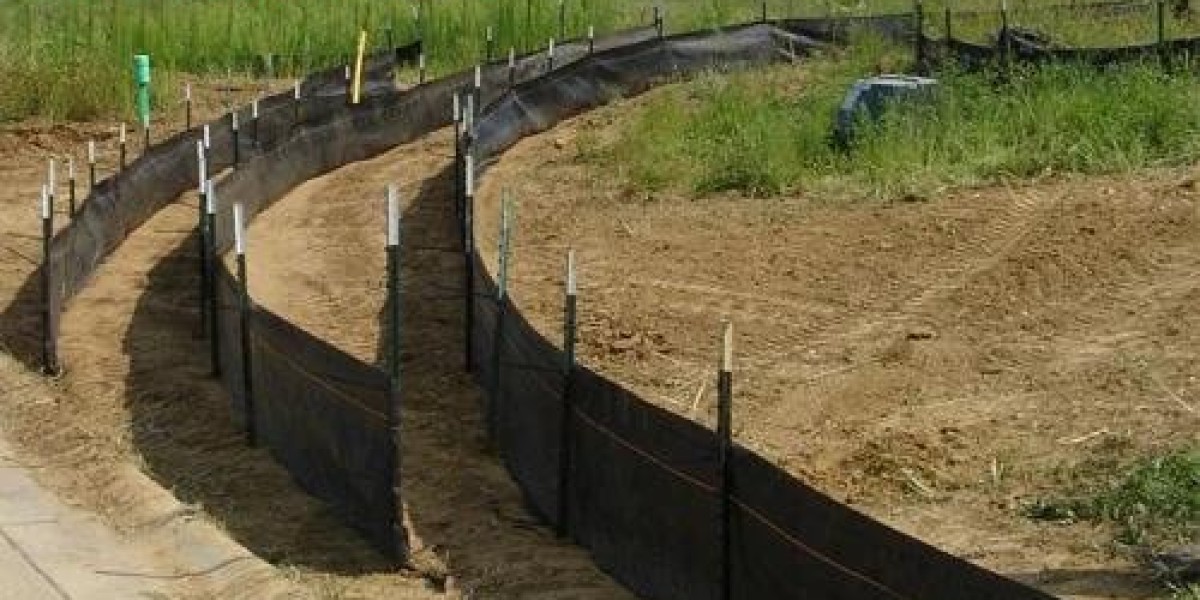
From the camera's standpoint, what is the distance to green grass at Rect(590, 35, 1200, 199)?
47.6 ft

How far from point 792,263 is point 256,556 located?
17.0ft

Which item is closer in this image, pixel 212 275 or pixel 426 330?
pixel 212 275

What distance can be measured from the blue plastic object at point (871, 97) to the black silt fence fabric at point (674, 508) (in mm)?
5147

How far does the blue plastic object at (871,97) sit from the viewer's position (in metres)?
16.1

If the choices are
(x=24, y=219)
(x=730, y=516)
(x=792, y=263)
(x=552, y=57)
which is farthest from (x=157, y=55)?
(x=730, y=516)

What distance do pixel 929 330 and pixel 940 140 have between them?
4.24m

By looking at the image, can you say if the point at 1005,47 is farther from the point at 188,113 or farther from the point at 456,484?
the point at 456,484

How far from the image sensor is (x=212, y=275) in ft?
42.5

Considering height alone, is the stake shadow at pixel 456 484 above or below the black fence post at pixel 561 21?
below

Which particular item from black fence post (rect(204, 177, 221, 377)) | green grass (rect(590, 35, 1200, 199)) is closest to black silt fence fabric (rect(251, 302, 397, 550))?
black fence post (rect(204, 177, 221, 377))

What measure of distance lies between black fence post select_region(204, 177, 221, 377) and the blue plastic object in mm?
5414

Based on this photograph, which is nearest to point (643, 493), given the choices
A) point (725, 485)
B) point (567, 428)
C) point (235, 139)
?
point (725, 485)

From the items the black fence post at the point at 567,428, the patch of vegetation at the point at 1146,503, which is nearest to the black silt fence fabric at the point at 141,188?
the black fence post at the point at 567,428

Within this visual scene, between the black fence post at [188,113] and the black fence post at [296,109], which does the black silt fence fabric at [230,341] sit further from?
the black fence post at [188,113]
